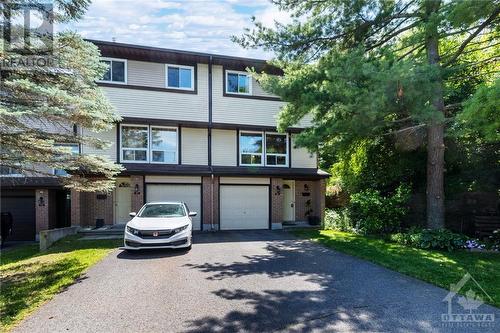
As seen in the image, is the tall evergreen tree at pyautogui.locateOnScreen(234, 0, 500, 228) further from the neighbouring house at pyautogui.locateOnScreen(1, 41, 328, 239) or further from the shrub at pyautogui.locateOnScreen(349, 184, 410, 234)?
the neighbouring house at pyautogui.locateOnScreen(1, 41, 328, 239)

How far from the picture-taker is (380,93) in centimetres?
830

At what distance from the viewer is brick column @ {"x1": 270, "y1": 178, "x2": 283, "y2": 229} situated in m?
15.6

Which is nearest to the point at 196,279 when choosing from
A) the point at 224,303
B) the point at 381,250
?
the point at 224,303

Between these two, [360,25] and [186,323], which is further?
[360,25]

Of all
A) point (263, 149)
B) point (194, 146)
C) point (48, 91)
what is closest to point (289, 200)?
point (263, 149)

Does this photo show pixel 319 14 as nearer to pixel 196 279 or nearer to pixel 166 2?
pixel 166 2

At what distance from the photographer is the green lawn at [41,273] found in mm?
5113

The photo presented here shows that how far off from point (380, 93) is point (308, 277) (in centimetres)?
495

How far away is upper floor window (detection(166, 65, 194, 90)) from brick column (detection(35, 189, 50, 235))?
23.4ft

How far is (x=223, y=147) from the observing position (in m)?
15.5

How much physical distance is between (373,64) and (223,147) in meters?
8.27

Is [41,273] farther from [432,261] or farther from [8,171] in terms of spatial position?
[432,261]

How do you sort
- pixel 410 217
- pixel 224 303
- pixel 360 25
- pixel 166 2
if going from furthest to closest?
pixel 410 217 → pixel 360 25 → pixel 166 2 → pixel 224 303

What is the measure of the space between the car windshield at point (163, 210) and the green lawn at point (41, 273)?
1.47 m
